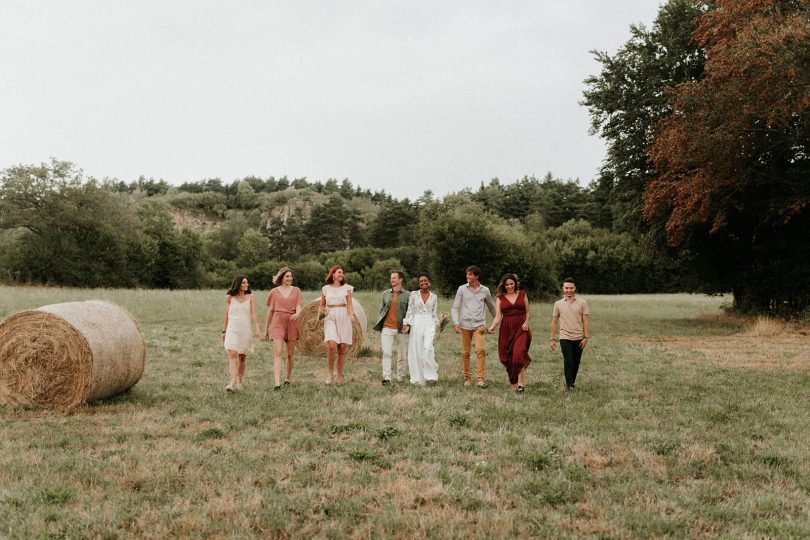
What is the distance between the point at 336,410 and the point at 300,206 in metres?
149

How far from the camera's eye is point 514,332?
991 cm

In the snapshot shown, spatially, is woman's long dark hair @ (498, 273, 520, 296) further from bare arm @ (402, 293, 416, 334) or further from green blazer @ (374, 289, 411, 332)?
green blazer @ (374, 289, 411, 332)

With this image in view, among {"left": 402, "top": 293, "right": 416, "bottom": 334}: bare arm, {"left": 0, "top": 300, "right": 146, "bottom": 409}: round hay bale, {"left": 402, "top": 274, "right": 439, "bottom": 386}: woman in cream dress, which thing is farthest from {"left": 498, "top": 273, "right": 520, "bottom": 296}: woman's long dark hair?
{"left": 0, "top": 300, "right": 146, "bottom": 409}: round hay bale

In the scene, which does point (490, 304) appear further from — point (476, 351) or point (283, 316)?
point (283, 316)

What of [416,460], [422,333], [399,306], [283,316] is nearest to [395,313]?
[399,306]

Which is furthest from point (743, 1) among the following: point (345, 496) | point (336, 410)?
point (345, 496)

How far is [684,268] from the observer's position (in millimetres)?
28062

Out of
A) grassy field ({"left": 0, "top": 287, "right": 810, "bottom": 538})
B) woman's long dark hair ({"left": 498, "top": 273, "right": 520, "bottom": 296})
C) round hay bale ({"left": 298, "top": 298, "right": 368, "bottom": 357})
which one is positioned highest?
woman's long dark hair ({"left": 498, "top": 273, "right": 520, "bottom": 296})

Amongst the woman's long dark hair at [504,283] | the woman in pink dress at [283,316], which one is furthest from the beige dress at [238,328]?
the woman's long dark hair at [504,283]

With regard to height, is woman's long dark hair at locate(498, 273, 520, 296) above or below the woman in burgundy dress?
above

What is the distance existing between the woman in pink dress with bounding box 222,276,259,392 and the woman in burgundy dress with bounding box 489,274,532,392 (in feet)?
13.4

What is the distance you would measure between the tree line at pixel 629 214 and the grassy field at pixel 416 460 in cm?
897

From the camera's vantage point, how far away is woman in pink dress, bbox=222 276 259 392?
9609 mm

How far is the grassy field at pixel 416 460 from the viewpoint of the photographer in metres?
4.38
